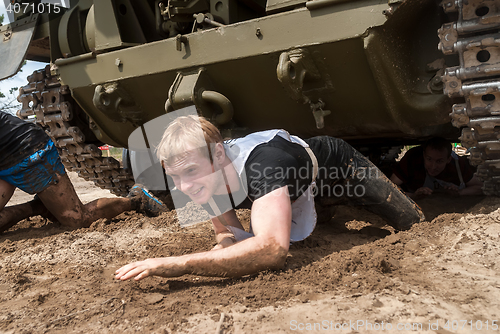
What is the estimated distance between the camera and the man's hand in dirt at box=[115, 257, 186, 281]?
6.43 ft

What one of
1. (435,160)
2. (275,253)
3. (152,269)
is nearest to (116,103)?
(152,269)

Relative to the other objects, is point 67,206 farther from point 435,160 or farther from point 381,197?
point 435,160

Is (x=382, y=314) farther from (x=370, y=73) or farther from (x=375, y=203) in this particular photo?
(x=370, y=73)

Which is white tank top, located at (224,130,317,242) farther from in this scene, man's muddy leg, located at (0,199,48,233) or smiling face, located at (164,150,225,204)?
man's muddy leg, located at (0,199,48,233)

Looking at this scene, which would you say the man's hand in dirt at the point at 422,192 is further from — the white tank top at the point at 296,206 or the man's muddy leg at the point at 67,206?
the man's muddy leg at the point at 67,206

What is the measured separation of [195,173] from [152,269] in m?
0.50

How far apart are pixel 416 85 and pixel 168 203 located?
2.74 metres

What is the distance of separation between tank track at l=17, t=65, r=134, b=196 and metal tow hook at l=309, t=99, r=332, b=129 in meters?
2.60

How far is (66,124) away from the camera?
16.1 ft

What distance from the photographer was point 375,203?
304 cm

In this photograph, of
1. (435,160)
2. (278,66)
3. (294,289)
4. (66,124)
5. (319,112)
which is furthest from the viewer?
(66,124)

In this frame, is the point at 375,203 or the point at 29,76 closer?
the point at 375,203

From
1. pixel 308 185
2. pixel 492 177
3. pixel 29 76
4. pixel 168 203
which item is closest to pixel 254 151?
pixel 308 185

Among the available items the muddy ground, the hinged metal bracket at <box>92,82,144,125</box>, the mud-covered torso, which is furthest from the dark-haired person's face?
the mud-covered torso
